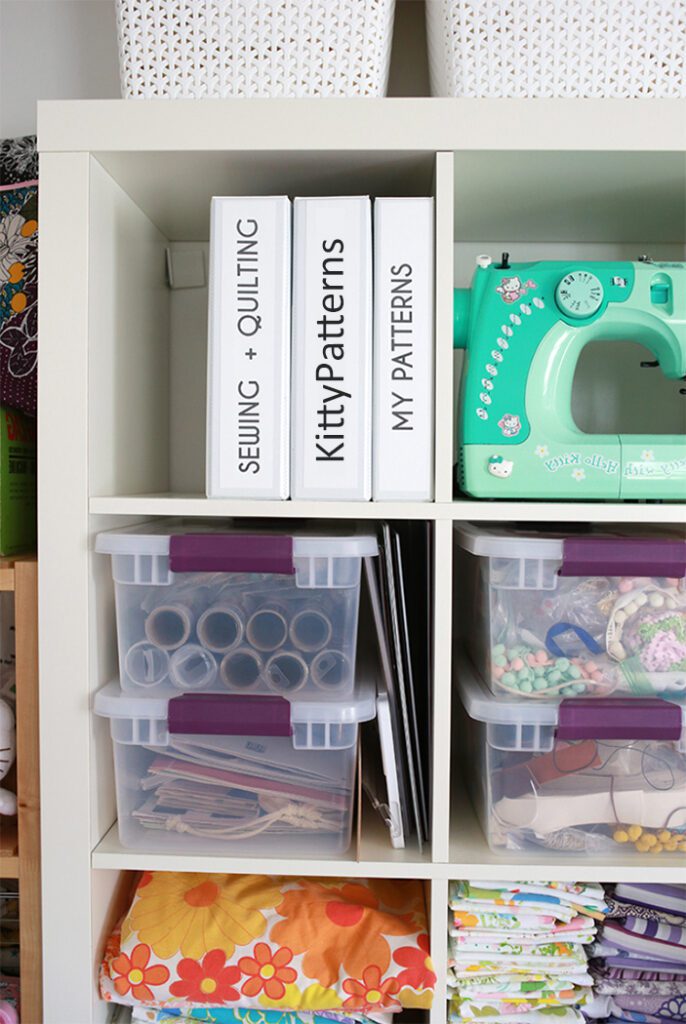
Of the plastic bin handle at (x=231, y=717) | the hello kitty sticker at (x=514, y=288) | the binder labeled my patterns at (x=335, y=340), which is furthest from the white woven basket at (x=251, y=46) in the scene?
the plastic bin handle at (x=231, y=717)

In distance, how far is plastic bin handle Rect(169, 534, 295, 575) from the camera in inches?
33.5

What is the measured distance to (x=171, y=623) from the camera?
88 centimetres

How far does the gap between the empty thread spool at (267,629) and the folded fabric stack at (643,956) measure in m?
0.50

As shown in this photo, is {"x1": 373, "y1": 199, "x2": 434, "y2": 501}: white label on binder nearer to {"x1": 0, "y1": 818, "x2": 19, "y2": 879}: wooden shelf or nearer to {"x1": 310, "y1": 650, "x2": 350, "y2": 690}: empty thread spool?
{"x1": 310, "y1": 650, "x2": 350, "y2": 690}: empty thread spool

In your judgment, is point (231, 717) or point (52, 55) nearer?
point (231, 717)

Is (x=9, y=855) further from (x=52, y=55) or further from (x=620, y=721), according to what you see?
(x=52, y=55)

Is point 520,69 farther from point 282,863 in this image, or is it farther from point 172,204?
point 282,863

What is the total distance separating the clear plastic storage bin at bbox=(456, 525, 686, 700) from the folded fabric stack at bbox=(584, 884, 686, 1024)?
0.85 ft

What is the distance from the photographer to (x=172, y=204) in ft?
3.34

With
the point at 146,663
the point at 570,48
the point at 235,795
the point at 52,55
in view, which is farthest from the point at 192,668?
the point at 52,55

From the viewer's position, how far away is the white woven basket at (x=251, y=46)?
Answer: 83cm

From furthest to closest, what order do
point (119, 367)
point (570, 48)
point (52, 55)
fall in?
point (52, 55), point (119, 367), point (570, 48)

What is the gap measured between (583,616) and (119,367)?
626 millimetres

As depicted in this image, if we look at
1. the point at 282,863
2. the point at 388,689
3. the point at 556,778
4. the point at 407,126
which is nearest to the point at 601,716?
the point at 556,778
